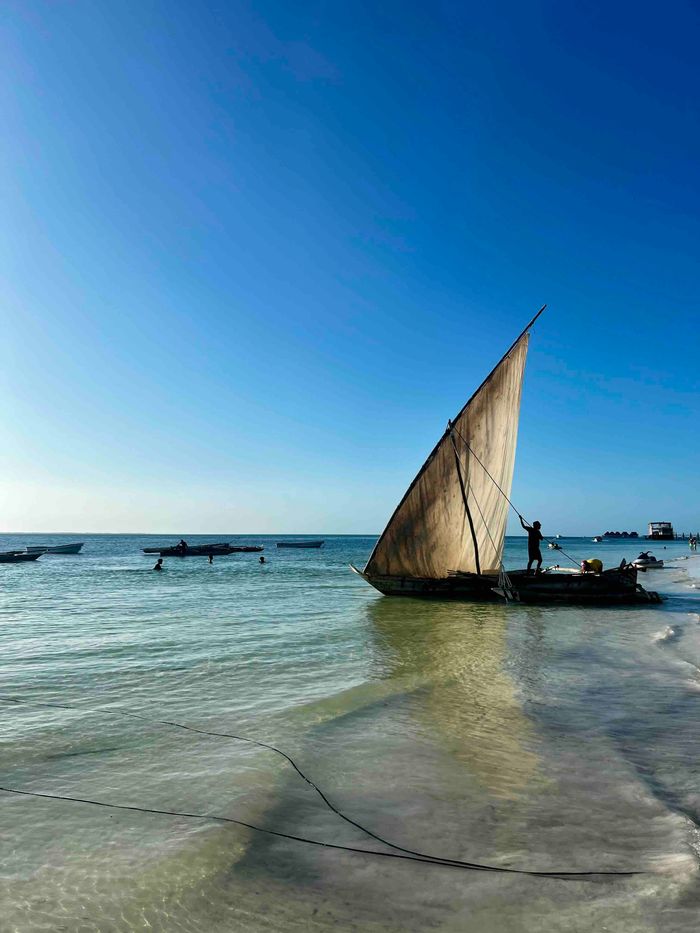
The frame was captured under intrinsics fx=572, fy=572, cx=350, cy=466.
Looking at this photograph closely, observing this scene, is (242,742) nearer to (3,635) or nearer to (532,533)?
(3,635)

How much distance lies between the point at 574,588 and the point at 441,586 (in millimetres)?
6214

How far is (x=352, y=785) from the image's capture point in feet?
21.6

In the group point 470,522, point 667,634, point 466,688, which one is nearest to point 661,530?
point 470,522

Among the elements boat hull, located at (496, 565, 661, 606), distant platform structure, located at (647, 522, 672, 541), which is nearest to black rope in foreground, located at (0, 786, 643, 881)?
boat hull, located at (496, 565, 661, 606)

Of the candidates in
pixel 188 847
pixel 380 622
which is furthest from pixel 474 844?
pixel 380 622

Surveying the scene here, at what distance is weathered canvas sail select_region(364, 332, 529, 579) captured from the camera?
85.0 ft

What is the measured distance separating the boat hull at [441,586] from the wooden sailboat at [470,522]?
0.05 m

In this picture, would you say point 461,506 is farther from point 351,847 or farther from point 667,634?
point 351,847

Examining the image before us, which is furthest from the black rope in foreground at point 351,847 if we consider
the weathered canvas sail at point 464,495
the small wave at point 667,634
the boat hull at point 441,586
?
the boat hull at point 441,586

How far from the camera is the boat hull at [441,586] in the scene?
1069 inches

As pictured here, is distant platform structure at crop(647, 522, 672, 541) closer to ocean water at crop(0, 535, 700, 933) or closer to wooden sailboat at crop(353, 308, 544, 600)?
wooden sailboat at crop(353, 308, 544, 600)

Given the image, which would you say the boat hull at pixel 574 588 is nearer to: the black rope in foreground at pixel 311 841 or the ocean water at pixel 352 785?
the ocean water at pixel 352 785

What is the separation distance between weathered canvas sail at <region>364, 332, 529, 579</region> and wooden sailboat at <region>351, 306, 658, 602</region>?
0.05m

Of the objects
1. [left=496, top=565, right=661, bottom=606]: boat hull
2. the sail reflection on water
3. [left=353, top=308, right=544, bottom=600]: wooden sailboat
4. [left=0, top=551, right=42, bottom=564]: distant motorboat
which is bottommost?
[left=0, top=551, right=42, bottom=564]: distant motorboat
